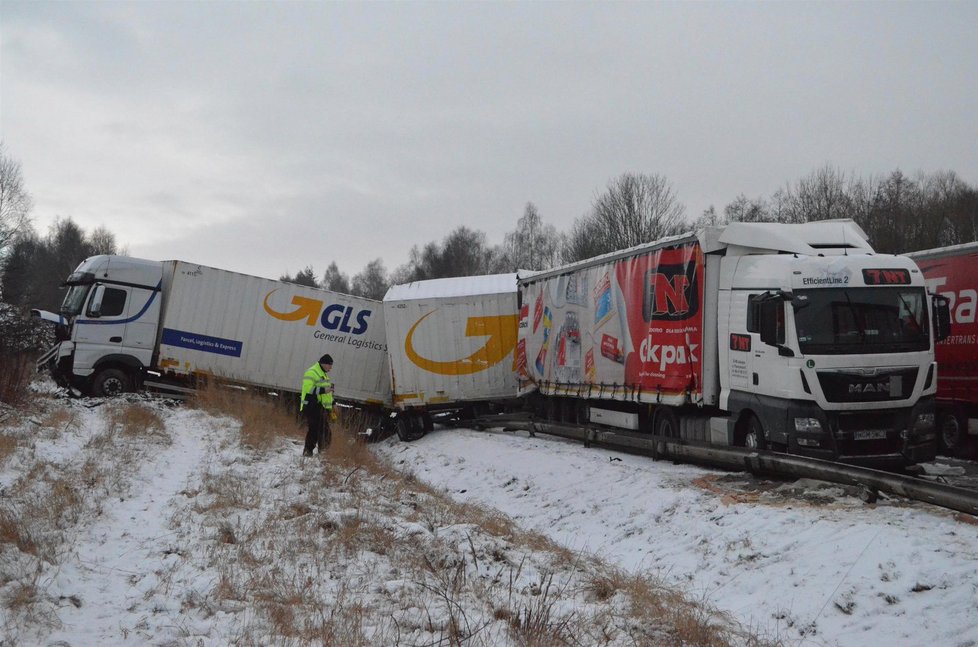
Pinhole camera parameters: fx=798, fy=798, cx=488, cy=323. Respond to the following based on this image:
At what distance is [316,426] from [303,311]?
9230mm

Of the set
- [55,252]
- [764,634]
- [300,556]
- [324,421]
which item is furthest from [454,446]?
[55,252]

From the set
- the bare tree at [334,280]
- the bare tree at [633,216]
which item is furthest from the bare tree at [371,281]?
the bare tree at [633,216]

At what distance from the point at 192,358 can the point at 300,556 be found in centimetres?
1489

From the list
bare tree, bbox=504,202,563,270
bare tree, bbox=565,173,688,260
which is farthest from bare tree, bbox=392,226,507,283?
bare tree, bbox=565,173,688,260

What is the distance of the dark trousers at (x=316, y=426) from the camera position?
42.3 feet

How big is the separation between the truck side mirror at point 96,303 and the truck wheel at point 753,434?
51.8ft

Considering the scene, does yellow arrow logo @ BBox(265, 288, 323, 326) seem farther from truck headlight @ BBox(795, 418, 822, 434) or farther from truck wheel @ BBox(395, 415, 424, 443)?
truck headlight @ BBox(795, 418, 822, 434)

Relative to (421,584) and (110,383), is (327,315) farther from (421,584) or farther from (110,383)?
(421,584)

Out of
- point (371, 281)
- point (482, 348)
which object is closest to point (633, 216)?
point (482, 348)

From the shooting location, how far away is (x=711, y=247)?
1179 cm

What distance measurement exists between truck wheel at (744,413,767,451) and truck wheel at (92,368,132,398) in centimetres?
1531

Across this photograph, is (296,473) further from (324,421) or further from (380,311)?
(380,311)

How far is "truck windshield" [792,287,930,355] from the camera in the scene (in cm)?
1013

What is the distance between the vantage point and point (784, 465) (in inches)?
A: 377
